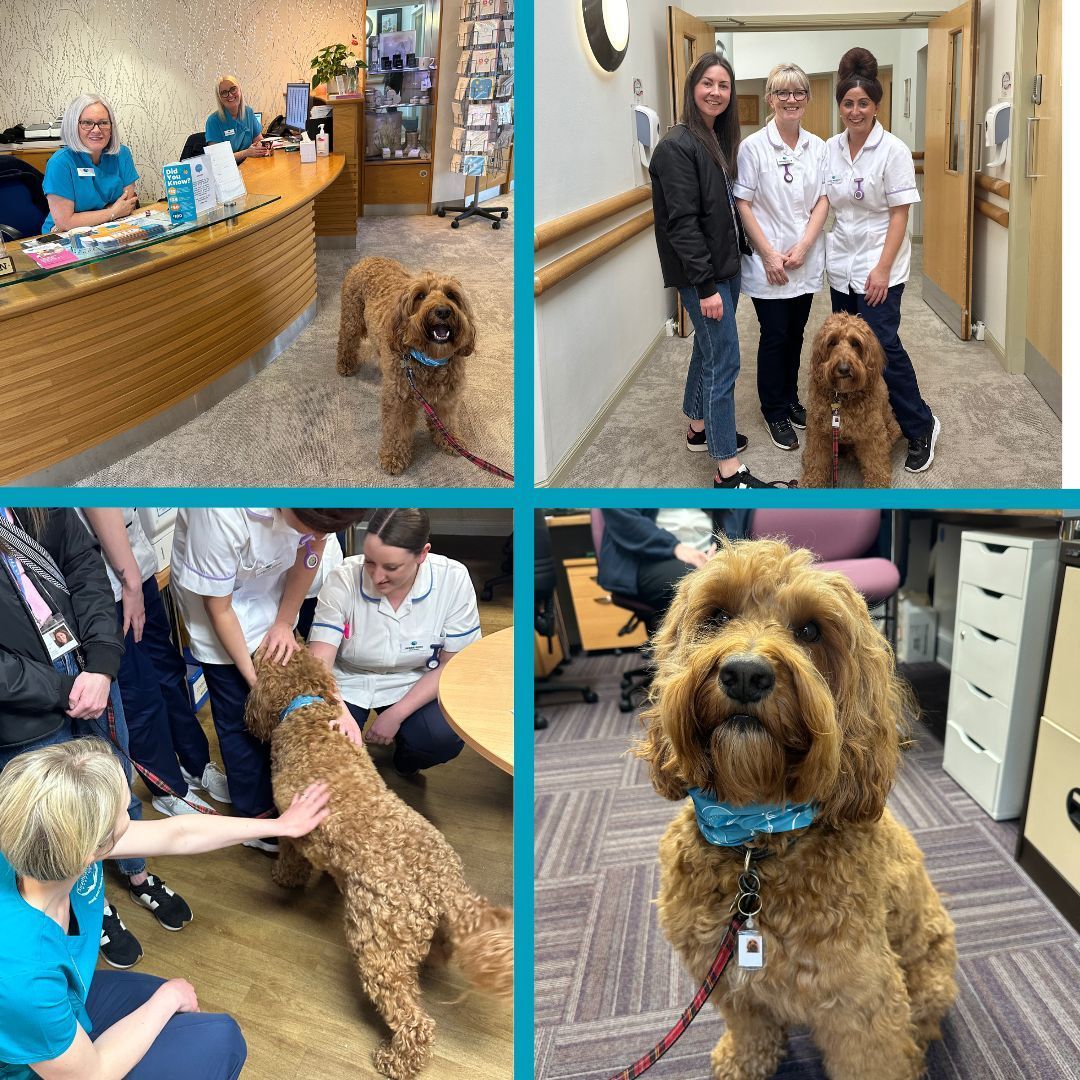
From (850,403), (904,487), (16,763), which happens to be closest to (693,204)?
(850,403)

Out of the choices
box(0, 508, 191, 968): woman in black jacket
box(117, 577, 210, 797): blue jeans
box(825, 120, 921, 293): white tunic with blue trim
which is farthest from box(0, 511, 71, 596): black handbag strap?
box(825, 120, 921, 293): white tunic with blue trim

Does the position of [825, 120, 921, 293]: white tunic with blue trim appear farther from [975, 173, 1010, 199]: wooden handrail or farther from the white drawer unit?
the white drawer unit

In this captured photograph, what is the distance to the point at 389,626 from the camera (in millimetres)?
1545

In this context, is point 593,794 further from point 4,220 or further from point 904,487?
point 4,220

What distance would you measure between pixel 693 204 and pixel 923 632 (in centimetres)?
129

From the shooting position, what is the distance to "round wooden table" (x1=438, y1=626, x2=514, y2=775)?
1503 mm

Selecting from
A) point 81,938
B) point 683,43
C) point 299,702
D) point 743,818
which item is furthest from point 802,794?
point 683,43

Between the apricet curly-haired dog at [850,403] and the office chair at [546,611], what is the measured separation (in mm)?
626

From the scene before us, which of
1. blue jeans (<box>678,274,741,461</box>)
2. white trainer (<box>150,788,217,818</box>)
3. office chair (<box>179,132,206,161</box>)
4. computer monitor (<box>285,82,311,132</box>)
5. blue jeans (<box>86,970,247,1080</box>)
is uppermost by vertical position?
computer monitor (<box>285,82,311,132</box>)

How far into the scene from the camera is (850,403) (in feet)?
6.16

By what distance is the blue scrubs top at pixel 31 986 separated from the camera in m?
1.15

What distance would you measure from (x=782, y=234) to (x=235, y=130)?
1524mm

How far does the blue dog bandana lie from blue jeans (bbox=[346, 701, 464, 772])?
0.51m

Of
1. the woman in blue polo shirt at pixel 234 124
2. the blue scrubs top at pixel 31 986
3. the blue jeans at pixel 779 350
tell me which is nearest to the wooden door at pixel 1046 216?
the blue jeans at pixel 779 350
